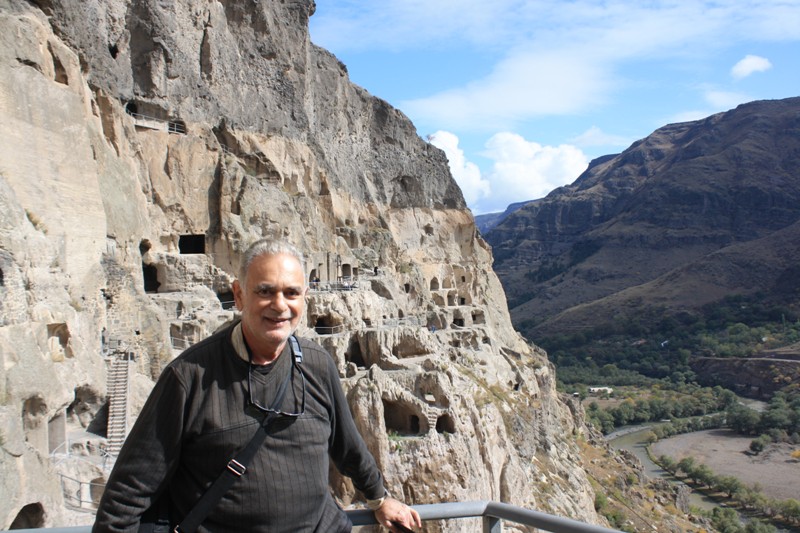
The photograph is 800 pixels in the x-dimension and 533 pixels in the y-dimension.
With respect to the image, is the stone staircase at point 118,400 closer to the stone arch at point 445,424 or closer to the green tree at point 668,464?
the stone arch at point 445,424

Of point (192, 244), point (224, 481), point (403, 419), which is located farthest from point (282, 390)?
point (192, 244)

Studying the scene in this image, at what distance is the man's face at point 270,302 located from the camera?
145 inches

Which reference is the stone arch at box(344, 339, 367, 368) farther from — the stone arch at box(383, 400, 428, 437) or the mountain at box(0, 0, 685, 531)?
the stone arch at box(383, 400, 428, 437)

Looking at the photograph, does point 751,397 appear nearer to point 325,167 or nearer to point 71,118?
point 325,167

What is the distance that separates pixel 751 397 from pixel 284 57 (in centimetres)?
7756

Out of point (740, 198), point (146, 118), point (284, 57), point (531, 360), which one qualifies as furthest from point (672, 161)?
point (146, 118)

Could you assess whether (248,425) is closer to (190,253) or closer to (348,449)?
(348,449)

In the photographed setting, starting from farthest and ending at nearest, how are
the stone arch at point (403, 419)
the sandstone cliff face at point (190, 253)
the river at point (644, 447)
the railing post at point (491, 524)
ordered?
the river at point (644, 447)
the stone arch at point (403, 419)
the sandstone cliff face at point (190, 253)
the railing post at point (491, 524)

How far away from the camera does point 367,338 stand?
87.2 ft

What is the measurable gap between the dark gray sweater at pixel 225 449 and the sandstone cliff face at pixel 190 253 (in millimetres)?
10515

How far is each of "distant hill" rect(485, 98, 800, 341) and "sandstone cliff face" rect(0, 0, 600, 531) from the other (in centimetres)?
8373

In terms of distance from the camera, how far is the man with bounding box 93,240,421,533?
337 centimetres

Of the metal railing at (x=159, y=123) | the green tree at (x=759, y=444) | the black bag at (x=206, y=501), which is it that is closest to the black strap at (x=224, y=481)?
the black bag at (x=206, y=501)

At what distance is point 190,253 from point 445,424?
1689 centimetres
